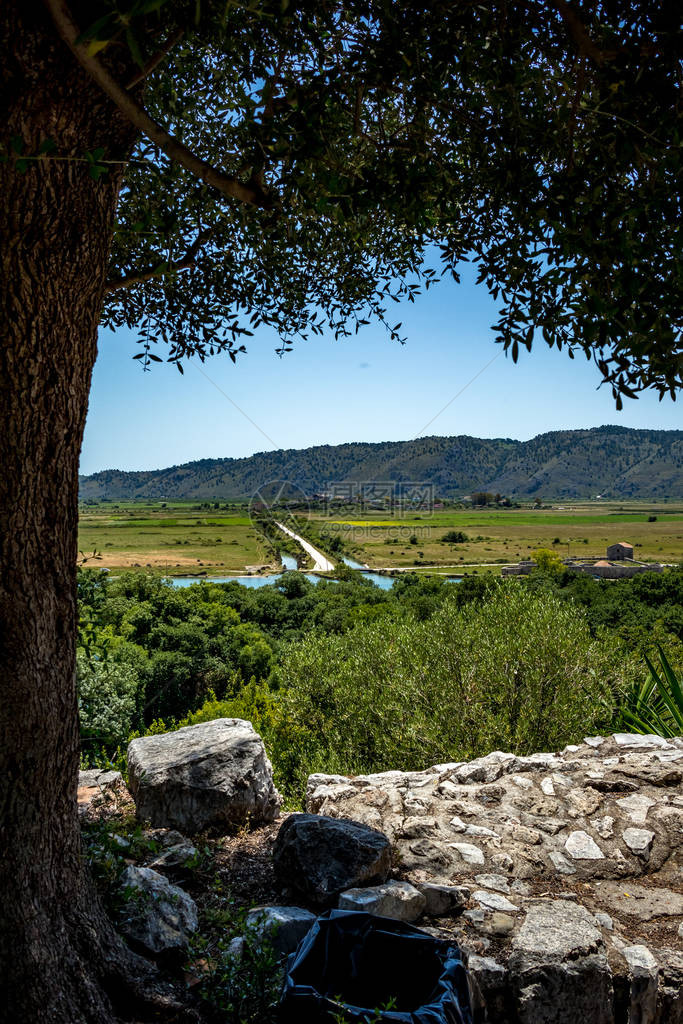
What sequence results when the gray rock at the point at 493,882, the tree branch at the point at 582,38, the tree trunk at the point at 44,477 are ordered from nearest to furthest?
the tree trunk at the point at 44,477 < the tree branch at the point at 582,38 < the gray rock at the point at 493,882

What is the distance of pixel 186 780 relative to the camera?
5352 millimetres

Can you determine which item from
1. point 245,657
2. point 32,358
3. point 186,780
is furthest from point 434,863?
point 245,657

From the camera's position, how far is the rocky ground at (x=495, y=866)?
142 inches

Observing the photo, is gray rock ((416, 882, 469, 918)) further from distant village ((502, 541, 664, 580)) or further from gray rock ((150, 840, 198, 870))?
distant village ((502, 541, 664, 580))

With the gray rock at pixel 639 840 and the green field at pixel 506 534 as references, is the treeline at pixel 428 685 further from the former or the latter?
the green field at pixel 506 534

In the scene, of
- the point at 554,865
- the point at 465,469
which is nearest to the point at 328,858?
the point at 554,865

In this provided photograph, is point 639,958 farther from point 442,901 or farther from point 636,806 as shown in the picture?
point 636,806

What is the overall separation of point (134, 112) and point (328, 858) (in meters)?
4.29

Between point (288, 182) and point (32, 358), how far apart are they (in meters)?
1.73

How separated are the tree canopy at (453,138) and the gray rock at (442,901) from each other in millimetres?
3259

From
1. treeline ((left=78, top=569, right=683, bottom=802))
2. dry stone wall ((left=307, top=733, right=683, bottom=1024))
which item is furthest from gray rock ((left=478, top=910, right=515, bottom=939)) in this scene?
treeline ((left=78, top=569, right=683, bottom=802))

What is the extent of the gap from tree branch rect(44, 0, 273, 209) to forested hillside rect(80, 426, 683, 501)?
50180mm

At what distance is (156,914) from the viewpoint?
3.53 m

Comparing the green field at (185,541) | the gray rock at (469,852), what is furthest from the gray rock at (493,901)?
the green field at (185,541)
